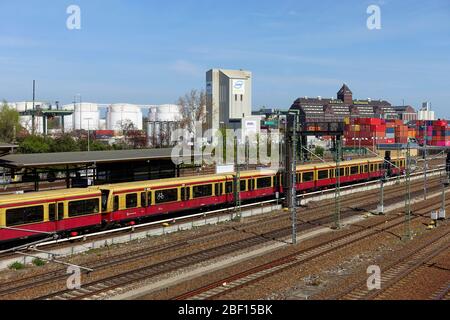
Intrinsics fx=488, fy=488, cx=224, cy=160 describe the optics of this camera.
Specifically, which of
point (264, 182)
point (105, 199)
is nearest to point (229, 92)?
point (264, 182)

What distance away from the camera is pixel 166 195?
2922 cm

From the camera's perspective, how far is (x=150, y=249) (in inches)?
909

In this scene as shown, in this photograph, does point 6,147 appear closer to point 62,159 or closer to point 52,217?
point 52,217

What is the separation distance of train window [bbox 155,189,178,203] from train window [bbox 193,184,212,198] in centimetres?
183

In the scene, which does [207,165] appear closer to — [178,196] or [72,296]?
[178,196]

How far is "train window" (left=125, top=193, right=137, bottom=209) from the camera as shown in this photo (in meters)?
26.7

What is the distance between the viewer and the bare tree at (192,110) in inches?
3670

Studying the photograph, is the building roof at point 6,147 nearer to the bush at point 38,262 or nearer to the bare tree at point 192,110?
the bush at point 38,262

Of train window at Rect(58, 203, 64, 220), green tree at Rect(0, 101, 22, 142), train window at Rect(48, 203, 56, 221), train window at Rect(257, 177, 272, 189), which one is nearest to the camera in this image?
train window at Rect(48, 203, 56, 221)

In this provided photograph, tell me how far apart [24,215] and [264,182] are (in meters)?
19.8

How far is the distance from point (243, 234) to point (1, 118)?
195ft

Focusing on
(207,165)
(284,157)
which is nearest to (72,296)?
(284,157)

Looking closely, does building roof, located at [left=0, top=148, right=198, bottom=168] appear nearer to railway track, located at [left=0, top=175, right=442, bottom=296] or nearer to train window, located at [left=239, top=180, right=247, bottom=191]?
train window, located at [left=239, top=180, right=247, bottom=191]

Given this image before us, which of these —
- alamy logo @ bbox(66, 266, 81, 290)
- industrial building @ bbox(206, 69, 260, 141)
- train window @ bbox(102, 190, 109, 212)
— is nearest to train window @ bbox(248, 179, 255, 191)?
train window @ bbox(102, 190, 109, 212)
